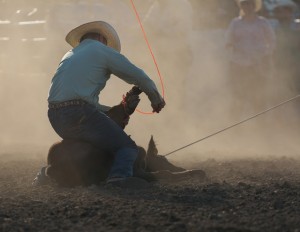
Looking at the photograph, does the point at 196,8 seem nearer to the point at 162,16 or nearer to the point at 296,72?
the point at 296,72

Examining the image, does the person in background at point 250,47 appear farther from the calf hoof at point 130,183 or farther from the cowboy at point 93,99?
the calf hoof at point 130,183

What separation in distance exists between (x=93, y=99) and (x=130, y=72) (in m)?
0.37

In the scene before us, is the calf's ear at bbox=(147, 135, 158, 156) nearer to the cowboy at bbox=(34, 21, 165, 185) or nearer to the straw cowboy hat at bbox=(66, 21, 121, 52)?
the cowboy at bbox=(34, 21, 165, 185)

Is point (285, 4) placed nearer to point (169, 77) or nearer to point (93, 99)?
point (169, 77)

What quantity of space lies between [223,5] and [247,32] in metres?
5.30

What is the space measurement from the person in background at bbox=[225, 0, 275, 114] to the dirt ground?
536 cm

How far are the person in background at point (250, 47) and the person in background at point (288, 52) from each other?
2650 millimetres

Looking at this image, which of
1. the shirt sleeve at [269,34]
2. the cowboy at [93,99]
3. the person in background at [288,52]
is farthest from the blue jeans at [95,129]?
the person in background at [288,52]

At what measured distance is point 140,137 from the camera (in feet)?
40.6

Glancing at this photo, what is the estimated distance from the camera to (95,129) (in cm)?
737

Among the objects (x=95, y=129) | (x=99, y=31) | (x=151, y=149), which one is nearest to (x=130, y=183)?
(x=95, y=129)

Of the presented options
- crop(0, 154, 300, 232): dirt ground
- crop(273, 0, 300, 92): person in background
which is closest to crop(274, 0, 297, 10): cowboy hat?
crop(273, 0, 300, 92): person in background

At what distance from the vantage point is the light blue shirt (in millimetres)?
7410

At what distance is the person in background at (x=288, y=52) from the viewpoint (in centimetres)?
1625
